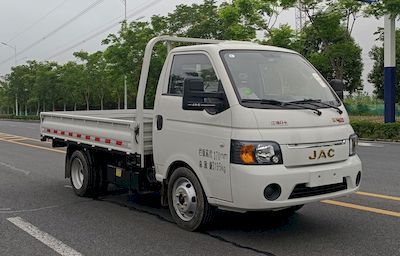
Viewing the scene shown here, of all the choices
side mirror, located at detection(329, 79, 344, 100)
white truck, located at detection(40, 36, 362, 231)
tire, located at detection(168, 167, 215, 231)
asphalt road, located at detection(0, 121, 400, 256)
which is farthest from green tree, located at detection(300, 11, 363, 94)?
tire, located at detection(168, 167, 215, 231)

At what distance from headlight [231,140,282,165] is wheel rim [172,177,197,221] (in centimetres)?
84

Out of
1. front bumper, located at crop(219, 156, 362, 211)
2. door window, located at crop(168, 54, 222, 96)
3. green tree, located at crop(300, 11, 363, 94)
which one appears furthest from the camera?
green tree, located at crop(300, 11, 363, 94)

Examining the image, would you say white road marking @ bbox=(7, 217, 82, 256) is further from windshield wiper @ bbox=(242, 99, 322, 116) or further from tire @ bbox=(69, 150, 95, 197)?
windshield wiper @ bbox=(242, 99, 322, 116)

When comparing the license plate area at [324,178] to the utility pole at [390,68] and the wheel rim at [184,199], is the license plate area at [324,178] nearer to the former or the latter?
the wheel rim at [184,199]

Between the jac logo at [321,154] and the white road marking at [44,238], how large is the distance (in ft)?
8.16

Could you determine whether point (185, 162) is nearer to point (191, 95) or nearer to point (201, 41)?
point (191, 95)

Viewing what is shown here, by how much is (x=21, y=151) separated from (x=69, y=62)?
4580 cm

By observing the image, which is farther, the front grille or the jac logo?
the jac logo

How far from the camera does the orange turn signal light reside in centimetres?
454

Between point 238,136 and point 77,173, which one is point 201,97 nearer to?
point 238,136

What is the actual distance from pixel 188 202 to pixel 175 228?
1.41 feet

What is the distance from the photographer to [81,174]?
7500 millimetres

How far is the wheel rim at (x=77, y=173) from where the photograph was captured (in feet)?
24.6

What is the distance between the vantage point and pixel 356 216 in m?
5.91
